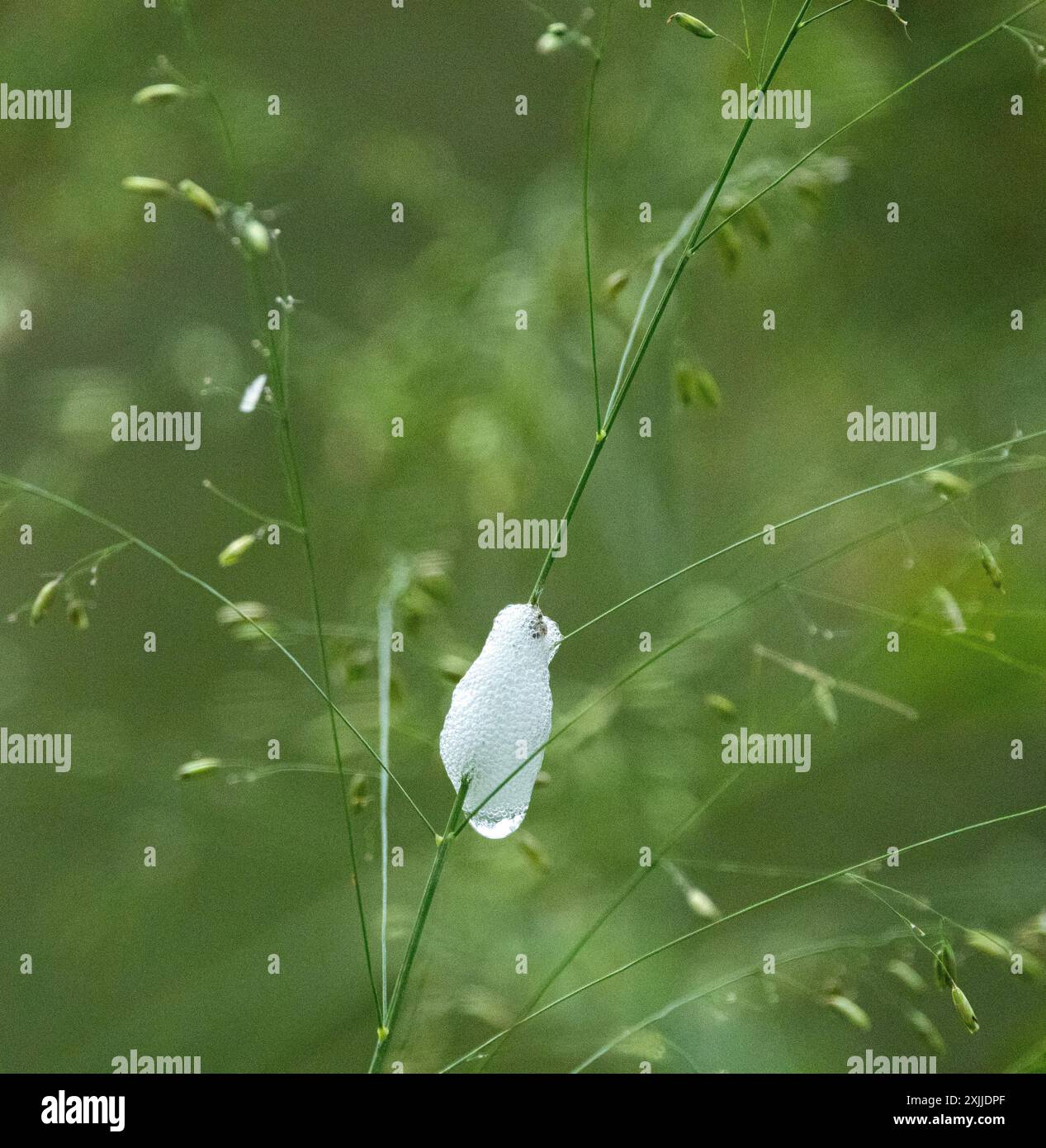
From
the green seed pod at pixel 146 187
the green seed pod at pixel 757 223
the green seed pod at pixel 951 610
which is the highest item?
the green seed pod at pixel 757 223

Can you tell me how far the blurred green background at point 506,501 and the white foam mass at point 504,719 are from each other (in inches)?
14.8

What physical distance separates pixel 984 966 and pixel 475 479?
844mm

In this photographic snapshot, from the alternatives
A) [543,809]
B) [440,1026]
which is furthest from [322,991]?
[543,809]

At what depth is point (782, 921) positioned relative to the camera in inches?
49.4

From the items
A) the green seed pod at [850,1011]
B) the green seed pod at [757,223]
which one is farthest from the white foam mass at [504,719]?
the green seed pod at [757,223]

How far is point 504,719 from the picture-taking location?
648 millimetres

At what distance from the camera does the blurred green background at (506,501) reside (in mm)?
1111

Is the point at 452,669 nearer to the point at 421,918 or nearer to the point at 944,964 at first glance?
the point at 421,918

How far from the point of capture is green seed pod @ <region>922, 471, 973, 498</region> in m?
0.61

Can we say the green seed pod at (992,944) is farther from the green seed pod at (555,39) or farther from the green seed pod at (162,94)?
the green seed pod at (162,94)

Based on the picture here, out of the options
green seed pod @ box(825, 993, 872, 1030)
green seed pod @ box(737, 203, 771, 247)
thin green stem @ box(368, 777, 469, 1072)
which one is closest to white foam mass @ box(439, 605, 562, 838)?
thin green stem @ box(368, 777, 469, 1072)

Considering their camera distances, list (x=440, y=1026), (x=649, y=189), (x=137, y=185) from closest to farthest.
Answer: (x=137, y=185) → (x=440, y=1026) → (x=649, y=189)

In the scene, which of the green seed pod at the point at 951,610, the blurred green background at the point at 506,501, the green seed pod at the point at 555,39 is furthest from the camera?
the blurred green background at the point at 506,501

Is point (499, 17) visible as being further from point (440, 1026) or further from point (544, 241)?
point (440, 1026)
